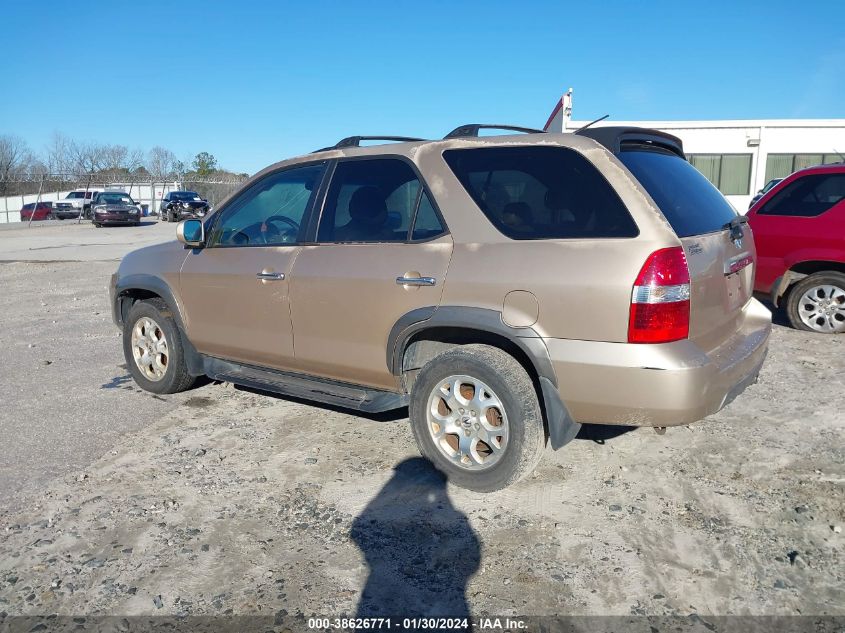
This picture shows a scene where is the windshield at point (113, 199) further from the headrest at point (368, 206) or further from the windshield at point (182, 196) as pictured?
the headrest at point (368, 206)

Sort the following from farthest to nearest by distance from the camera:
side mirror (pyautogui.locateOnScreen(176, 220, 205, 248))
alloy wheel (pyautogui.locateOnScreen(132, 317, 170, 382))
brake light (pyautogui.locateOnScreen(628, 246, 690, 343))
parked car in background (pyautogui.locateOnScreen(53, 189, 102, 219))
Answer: parked car in background (pyautogui.locateOnScreen(53, 189, 102, 219)) < alloy wheel (pyautogui.locateOnScreen(132, 317, 170, 382)) < side mirror (pyautogui.locateOnScreen(176, 220, 205, 248)) < brake light (pyautogui.locateOnScreen(628, 246, 690, 343))

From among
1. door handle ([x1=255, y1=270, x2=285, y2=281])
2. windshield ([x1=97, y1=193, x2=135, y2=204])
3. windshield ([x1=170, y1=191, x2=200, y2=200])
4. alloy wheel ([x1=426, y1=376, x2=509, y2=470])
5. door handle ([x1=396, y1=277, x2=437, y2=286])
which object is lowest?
alloy wheel ([x1=426, y1=376, x2=509, y2=470])

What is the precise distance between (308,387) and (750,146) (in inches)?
1100

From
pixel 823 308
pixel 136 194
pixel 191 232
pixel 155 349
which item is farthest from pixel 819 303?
pixel 136 194

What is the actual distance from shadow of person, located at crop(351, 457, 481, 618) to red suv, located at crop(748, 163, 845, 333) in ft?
16.8

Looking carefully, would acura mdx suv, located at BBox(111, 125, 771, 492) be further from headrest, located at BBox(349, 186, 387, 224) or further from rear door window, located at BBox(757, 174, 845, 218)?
rear door window, located at BBox(757, 174, 845, 218)

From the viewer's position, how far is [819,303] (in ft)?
23.0

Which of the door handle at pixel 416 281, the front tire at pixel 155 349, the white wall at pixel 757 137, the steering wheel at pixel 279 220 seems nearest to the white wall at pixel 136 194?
the white wall at pixel 757 137

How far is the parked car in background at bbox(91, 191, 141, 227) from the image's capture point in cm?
3005

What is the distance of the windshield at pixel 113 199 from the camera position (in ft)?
101

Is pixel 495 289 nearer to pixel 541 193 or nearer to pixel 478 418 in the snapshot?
pixel 541 193

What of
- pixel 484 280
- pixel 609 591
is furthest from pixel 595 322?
pixel 609 591

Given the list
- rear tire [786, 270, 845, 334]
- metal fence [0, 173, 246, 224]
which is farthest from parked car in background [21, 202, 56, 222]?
rear tire [786, 270, 845, 334]

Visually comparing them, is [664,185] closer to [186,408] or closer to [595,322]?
[595,322]
